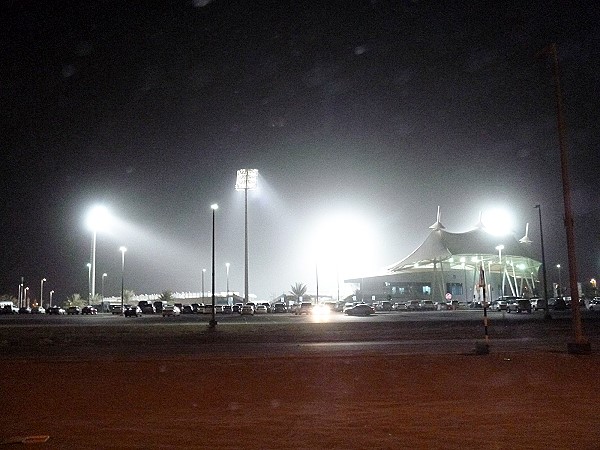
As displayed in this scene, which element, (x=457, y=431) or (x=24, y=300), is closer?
(x=457, y=431)

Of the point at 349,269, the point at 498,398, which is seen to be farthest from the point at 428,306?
the point at 498,398

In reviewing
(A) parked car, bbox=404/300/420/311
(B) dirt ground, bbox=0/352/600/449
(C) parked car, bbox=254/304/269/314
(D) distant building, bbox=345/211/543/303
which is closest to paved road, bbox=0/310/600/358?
(B) dirt ground, bbox=0/352/600/449

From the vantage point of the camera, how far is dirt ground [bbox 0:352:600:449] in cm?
846

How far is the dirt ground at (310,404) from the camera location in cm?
846

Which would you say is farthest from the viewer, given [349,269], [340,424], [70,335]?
[349,269]

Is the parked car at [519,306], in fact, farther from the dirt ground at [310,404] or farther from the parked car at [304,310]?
the dirt ground at [310,404]

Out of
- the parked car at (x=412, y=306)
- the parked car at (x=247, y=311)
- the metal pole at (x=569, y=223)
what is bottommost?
the parked car at (x=412, y=306)

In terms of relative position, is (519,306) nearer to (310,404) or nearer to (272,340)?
(272,340)

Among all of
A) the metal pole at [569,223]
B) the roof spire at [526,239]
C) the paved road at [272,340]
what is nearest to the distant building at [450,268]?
the roof spire at [526,239]

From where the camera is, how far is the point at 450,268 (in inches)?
4456

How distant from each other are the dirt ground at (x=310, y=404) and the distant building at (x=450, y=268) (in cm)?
9036

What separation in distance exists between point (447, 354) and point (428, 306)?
62352 millimetres

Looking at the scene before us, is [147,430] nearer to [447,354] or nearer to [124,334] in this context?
[447,354]

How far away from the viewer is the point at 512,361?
1708cm
